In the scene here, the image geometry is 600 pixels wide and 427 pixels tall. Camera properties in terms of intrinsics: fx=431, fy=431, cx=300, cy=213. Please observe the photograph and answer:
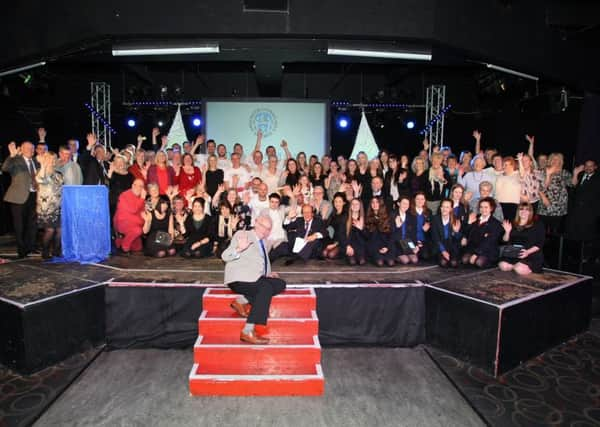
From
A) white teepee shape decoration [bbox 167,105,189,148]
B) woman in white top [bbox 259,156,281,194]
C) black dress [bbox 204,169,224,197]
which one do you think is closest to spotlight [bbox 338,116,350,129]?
white teepee shape decoration [bbox 167,105,189,148]

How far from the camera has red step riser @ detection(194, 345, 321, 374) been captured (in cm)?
340

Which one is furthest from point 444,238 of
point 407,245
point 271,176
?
point 271,176

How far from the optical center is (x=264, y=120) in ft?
30.5

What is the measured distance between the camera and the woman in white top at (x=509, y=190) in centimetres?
541

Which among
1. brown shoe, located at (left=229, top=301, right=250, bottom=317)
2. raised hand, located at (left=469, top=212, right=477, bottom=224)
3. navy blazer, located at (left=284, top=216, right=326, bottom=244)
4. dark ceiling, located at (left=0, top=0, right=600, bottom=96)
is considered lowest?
brown shoe, located at (left=229, top=301, right=250, bottom=317)

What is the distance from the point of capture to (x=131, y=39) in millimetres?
4777

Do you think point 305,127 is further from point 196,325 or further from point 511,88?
point 196,325

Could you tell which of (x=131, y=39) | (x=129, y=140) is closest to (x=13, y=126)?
(x=129, y=140)

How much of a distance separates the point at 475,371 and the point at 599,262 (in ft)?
8.89

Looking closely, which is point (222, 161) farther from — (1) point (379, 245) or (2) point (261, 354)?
(2) point (261, 354)

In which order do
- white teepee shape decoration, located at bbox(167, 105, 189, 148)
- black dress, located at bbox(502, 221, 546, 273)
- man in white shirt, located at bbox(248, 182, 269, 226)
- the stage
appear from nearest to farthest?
the stage
black dress, located at bbox(502, 221, 546, 273)
man in white shirt, located at bbox(248, 182, 269, 226)
white teepee shape decoration, located at bbox(167, 105, 189, 148)

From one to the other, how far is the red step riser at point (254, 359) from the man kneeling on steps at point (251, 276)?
0.20 m

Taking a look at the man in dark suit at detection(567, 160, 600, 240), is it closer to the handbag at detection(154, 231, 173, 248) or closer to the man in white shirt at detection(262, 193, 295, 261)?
the man in white shirt at detection(262, 193, 295, 261)

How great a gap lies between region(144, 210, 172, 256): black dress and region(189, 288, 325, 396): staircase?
176 centimetres
